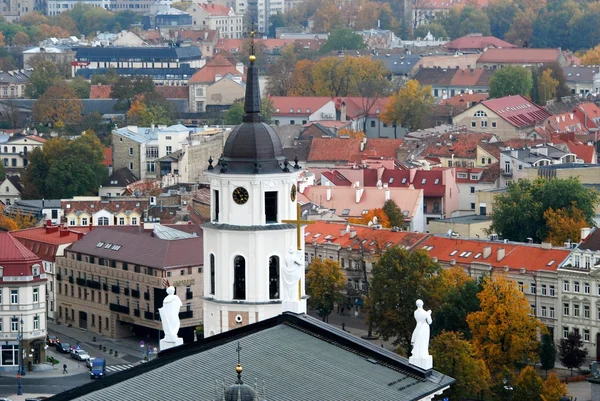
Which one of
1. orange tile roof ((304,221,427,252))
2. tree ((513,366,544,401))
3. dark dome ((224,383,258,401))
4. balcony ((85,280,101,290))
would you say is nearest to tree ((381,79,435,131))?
orange tile roof ((304,221,427,252))

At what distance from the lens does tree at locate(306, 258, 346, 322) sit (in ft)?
339

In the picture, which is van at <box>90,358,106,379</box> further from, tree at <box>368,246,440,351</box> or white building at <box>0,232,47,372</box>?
tree at <box>368,246,440,351</box>

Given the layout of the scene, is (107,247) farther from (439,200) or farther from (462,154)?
(462,154)

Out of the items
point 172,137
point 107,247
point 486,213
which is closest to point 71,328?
point 107,247

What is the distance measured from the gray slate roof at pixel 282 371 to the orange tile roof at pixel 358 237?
2087 inches

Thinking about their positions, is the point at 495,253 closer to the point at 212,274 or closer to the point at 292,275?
the point at 212,274

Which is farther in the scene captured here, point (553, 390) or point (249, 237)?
point (553, 390)

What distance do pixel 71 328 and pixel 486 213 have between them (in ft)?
95.1

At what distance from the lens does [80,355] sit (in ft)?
323

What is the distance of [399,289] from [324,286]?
818 centimetres

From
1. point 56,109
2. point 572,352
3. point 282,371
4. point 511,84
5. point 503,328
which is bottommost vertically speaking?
point 572,352

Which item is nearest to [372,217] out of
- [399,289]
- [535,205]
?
[535,205]

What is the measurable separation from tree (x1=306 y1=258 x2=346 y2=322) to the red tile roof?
213ft

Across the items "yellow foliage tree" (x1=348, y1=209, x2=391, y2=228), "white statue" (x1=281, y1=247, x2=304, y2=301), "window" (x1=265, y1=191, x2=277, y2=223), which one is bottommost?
"yellow foliage tree" (x1=348, y1=209, x2=391, y2=228)
